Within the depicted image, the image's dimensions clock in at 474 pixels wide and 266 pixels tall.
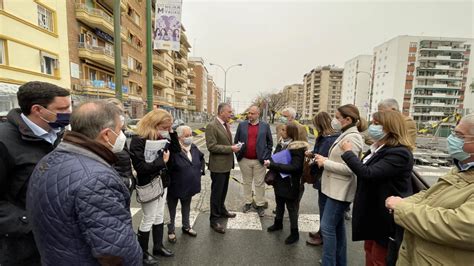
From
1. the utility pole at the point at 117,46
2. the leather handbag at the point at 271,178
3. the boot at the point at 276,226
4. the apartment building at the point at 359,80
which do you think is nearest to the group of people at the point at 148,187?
the leather handbag at the point at 271,178

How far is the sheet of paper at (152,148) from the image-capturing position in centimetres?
269

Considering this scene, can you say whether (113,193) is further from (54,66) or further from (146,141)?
(54,66)

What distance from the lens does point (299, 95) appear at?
167625mm

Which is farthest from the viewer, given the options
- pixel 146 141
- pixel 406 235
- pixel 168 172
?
pixel 168 172

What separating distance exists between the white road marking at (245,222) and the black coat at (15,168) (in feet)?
9.65

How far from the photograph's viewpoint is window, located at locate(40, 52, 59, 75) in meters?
15.9

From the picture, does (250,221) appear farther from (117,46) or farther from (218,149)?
(117,46)

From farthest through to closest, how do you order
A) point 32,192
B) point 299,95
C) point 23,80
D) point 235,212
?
point 299,95 < point 23,80 < point 235,212 < point 32,192

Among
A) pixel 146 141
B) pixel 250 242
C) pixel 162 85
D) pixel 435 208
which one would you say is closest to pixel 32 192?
pixel 146 141

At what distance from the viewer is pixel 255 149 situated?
14.7ft

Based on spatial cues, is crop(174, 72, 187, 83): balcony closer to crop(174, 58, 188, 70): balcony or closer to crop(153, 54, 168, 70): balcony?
crop(174, 58, 188, 70): balcony

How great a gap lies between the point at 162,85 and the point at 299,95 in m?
141

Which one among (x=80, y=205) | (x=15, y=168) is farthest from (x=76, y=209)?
(x=15, y=168)

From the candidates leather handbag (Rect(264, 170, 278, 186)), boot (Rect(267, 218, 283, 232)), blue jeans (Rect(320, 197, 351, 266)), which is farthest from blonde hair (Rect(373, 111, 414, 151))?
boot (Rect(267, 218, 283, 232))
